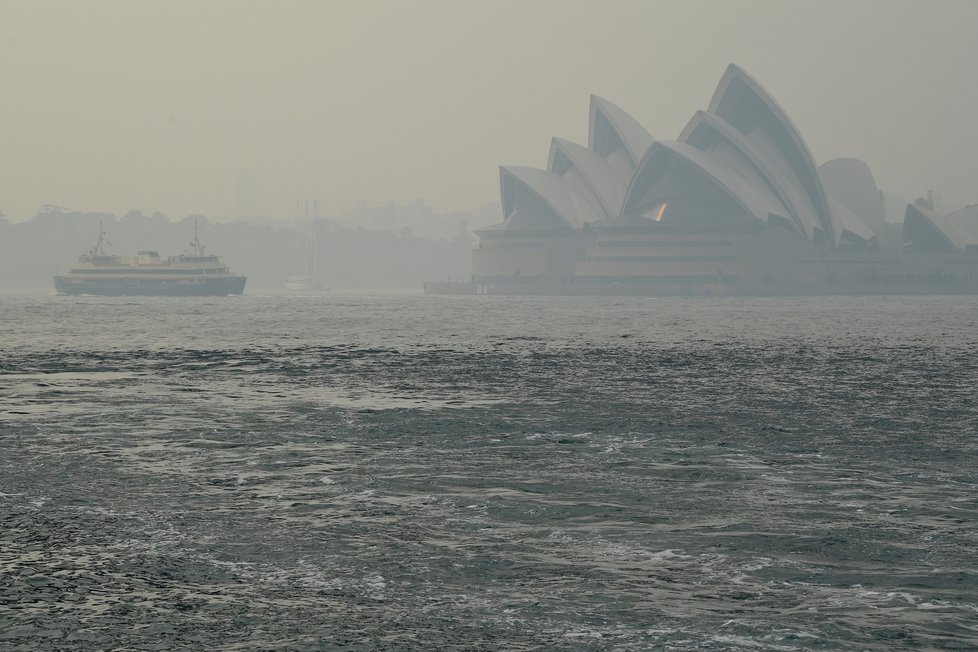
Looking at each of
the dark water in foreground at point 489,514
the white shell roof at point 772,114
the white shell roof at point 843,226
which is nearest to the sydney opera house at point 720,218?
the white shell roof at point 772,114

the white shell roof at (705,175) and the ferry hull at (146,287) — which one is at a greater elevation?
the white shell roof at (705,175)

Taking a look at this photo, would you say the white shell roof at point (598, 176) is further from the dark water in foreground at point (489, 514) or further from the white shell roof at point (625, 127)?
the dark water in foreground at point (489, 514)

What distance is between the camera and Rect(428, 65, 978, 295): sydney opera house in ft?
578

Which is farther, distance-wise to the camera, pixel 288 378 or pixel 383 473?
pixel 288 378

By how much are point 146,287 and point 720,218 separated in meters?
88.1

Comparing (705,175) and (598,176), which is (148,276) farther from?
(705,175)

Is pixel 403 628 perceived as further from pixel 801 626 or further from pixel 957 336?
pixel 957 336

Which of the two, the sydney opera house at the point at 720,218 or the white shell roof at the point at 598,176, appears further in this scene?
the white shell roof at the point at 598,176

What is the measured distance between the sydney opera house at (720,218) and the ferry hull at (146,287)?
5324 centimetres

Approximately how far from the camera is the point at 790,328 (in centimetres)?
7931

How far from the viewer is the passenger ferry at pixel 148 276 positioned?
6683 inches

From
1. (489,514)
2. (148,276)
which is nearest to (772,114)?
(148,276)

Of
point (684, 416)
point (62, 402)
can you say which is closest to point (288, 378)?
point (62, 402)

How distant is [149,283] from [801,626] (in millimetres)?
168674
